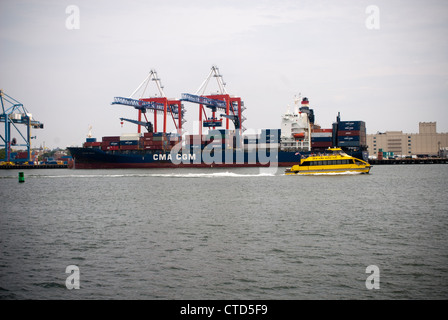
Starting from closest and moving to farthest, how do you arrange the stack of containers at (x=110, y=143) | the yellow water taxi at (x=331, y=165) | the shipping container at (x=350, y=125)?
the yellow water taxi at (x=331, y=165) → the shipping container at (x=350, y=125) → the stack of containers at (x=110, y=143)

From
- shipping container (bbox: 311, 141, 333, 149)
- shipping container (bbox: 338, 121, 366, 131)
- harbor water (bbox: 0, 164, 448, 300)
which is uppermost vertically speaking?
shipping container (bbox: 338, 121, 366, 131)

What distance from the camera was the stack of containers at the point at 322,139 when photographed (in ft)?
260

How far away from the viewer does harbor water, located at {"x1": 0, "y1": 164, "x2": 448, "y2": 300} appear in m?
12.2

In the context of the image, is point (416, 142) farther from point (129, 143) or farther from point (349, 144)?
point (129, 143)

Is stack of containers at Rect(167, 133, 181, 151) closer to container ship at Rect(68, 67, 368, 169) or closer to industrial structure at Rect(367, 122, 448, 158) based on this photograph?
container ship at Rect(68, 67, 368, 169)

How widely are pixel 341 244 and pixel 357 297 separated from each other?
18.5ft

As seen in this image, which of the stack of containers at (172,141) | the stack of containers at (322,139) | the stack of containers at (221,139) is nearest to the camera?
the stack of containers at (322,139)

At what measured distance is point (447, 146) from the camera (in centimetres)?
19188

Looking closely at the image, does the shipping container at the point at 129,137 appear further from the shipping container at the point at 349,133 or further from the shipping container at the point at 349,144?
the shipping container at the point at 349,144

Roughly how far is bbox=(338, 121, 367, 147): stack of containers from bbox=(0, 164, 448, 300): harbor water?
49470mm

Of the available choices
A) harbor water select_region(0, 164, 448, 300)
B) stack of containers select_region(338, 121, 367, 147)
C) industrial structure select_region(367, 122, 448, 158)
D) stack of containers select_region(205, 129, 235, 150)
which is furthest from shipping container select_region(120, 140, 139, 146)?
industrial structure select_region(367, 122, 448, 158)

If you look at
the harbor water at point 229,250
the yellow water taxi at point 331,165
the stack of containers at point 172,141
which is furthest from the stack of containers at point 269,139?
the harbor water at point 229,250

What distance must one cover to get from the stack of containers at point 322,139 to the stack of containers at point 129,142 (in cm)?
3460

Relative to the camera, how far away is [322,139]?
79812mm
